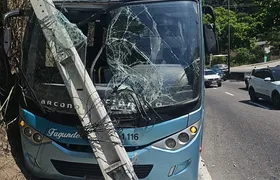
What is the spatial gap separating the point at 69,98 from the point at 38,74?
613 millimetres

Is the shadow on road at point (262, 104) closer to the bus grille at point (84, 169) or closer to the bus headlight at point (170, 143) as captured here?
the bus headlight at point (170, 143)

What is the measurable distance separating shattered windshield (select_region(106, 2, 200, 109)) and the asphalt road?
7.81 feet

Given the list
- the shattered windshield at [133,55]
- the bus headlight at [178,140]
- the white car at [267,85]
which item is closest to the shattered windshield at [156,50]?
the shattered windshield at [133,55]

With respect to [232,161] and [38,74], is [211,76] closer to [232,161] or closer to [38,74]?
[232,161]

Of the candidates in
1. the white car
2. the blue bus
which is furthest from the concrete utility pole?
the white car

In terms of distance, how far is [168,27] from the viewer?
5254 millimetres

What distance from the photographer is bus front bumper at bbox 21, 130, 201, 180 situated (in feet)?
15.5

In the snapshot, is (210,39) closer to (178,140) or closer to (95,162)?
(178,140)

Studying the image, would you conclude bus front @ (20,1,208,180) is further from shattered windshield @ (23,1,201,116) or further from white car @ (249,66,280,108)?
white car @ (249,66,280,108)

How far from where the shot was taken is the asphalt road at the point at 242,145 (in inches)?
278

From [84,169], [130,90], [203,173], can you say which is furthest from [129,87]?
[203,173]

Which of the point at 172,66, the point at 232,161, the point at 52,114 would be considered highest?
the point at 172,66

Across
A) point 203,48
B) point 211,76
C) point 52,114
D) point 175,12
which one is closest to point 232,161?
point 203,48

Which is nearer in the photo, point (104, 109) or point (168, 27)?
point (104, 109)
